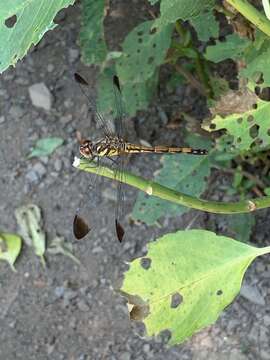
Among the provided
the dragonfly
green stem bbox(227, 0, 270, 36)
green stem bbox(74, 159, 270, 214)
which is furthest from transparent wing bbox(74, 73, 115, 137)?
green stem bbox(227, 0, 270, 36)

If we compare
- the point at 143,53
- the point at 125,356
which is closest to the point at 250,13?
the point at 143,53

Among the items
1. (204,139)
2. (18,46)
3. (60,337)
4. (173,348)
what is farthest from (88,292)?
(18,46)

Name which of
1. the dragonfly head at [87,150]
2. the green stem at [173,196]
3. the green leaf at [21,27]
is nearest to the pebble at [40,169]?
the dragonfly head at [87,150]

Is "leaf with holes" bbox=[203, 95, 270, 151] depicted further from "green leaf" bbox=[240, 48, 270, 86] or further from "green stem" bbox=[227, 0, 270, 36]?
"green stem" bbox=[227, 0, 270, 36]

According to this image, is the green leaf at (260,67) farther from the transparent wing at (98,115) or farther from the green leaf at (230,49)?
the transparent wing at (98,115)

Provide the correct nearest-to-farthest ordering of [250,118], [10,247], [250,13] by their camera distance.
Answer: [250,13]
[250,118]
[10,247]

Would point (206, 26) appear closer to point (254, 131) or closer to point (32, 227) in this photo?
point (254, 131)
